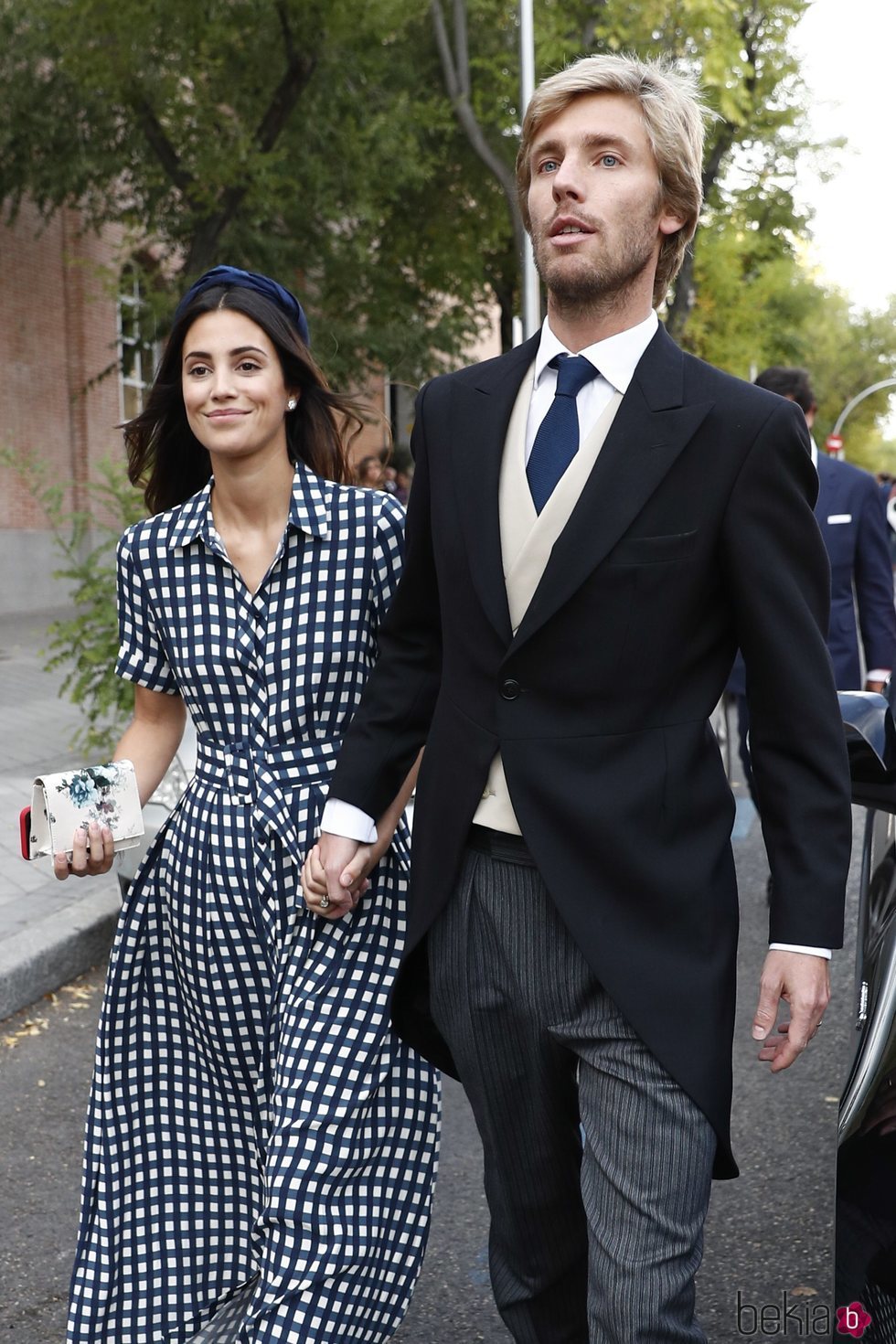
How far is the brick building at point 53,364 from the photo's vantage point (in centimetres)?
1848

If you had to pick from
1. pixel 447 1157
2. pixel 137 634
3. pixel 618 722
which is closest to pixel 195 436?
pixel 137 634

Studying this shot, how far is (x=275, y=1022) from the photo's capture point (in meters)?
2.66

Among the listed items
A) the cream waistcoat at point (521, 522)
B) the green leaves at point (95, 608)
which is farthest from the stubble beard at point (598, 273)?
the green leaves at point (95, 608)

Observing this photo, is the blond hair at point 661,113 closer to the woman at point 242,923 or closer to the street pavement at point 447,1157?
the woman at point 242,923

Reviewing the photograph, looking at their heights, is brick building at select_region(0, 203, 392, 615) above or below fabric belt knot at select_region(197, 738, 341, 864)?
above

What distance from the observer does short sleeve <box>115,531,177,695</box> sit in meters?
2.86

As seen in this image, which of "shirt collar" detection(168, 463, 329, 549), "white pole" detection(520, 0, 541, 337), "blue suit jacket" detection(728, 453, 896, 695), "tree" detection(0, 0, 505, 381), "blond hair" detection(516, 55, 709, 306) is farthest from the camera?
"white pole" detection(520, 0, 541, 337)

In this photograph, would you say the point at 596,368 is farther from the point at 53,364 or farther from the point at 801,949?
the point at 53,364

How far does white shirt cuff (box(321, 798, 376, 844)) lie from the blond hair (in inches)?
35.8

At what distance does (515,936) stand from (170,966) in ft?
3.01

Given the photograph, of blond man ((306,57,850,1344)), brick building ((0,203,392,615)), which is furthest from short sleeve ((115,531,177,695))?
brick building ((0,203,392,615))

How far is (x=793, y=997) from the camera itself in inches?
78.6

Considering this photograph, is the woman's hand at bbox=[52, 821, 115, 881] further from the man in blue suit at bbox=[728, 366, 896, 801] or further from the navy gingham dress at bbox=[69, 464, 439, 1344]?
the man in blue suit at bbox=[728, 366, 896, 801]

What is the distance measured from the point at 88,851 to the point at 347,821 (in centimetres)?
50
